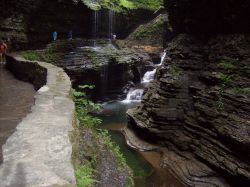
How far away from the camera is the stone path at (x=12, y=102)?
6.96 m

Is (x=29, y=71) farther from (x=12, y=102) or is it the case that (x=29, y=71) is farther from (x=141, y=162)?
(x=141, y=162)

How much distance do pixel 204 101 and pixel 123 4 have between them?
77.6 ft

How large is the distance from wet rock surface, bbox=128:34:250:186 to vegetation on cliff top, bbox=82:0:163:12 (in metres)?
14.0

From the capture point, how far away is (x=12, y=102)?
968 centimetres

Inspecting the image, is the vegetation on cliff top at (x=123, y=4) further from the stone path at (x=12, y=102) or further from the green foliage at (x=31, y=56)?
the stone path at (x=12, y=102)

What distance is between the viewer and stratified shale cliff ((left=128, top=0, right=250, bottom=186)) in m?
12.9

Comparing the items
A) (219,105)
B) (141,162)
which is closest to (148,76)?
(219,105)

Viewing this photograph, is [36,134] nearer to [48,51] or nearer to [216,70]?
[216,70]

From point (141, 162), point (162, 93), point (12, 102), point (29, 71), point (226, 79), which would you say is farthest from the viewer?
point (162, 93)

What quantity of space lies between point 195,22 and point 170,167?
32.2 ft

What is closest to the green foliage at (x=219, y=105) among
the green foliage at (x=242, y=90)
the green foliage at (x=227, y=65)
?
the green foliage at (x=242, y=90)

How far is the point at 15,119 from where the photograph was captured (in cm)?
767

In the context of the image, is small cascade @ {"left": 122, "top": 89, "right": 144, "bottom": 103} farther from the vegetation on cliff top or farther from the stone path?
the stone path

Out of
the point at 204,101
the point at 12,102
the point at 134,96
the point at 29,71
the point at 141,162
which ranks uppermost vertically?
the point at 29,71
